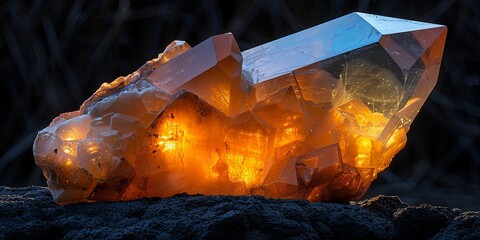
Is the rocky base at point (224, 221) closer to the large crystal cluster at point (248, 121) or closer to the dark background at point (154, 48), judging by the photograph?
the large crystal cluster at point (248, 121)

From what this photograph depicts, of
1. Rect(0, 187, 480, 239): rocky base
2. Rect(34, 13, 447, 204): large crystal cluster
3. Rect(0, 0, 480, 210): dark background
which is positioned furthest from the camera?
Rect(0, 0, 480, 210): dark background

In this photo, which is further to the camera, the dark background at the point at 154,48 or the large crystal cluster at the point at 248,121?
the dark background at the point at 154,48

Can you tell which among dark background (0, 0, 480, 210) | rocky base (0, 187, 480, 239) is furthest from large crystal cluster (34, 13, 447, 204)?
dark background (0, 0, 480, 210)

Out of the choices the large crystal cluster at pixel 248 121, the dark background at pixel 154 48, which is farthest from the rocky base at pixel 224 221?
the dark background at pixel 154 48

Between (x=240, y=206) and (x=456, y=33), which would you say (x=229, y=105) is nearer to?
(x=240, y=206)

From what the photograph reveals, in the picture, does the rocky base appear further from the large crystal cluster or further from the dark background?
the dark background

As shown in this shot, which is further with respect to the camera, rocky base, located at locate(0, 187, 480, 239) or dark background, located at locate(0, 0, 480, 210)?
dark background, located at locate(0, 0, 480, 210)
